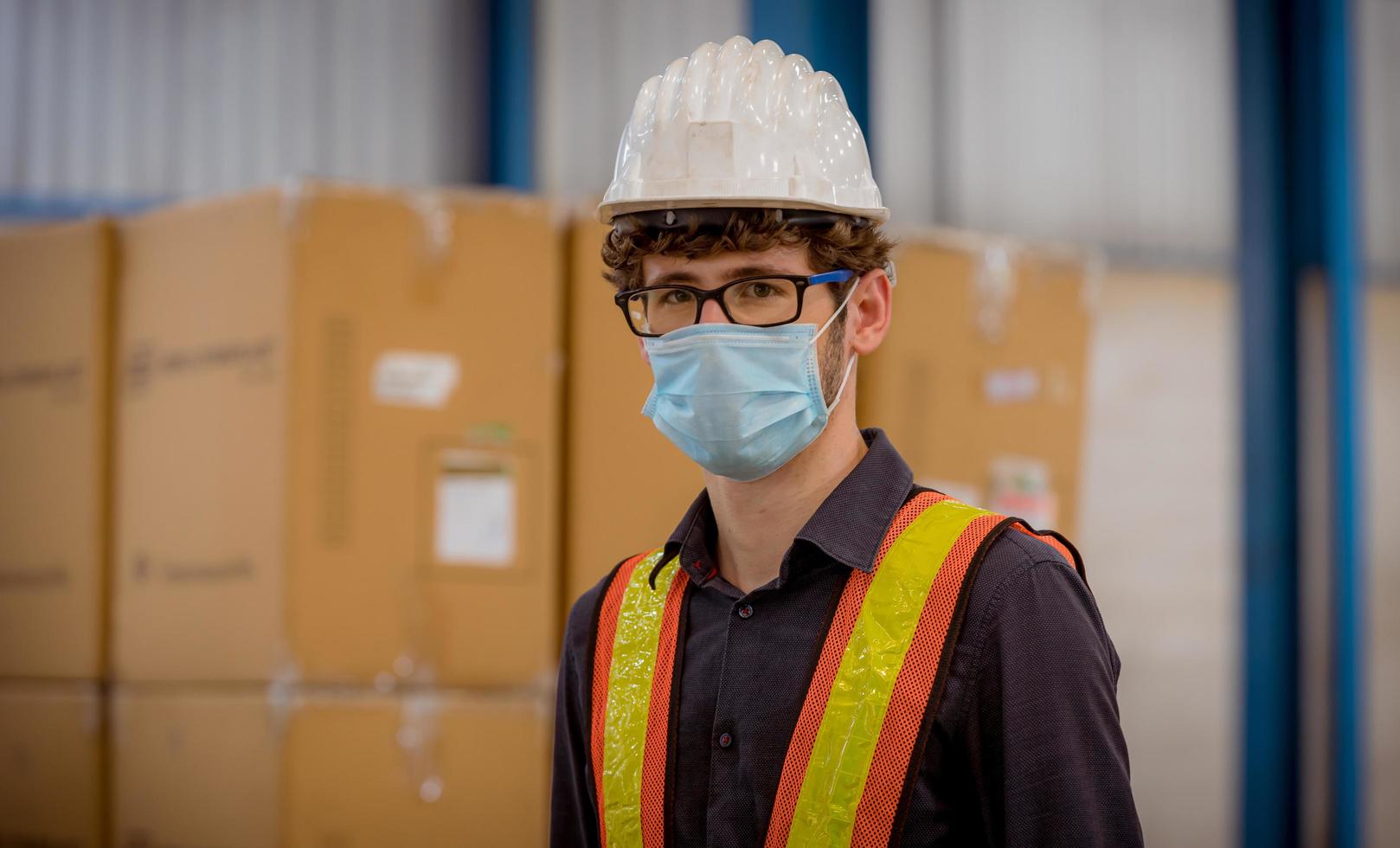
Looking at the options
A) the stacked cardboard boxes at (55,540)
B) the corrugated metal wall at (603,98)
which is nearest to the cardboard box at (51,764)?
the stacked cardboard boxes at (55,540)

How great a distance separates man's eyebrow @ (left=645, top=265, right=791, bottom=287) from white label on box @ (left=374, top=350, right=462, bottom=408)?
1.58m

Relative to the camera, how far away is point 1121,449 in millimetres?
4668

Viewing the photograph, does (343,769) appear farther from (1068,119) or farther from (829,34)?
(1068,119)

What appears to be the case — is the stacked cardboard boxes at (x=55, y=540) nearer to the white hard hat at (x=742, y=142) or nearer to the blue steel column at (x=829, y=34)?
the blue steel column at (x=829, y=34)

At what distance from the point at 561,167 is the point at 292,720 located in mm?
2585

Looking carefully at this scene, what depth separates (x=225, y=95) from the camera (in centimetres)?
466

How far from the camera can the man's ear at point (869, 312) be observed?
147 cm

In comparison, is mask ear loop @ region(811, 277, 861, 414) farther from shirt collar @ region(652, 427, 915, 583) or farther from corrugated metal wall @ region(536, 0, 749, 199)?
corrugated metal wall @ region(536, 0, 749, 199)

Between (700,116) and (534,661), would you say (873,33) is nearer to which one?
(534,661)

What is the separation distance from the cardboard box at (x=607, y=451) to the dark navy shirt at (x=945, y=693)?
149 centimetres

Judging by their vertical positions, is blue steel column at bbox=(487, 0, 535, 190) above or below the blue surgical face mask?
above

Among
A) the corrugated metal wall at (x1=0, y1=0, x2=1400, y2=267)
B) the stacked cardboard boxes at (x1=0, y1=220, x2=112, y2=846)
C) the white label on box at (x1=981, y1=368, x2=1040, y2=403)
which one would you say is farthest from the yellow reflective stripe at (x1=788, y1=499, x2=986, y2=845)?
the corrugated metal wall at (x1=0, y1=0, x2=1400, y2=267)

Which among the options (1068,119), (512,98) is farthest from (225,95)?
(1068,119)

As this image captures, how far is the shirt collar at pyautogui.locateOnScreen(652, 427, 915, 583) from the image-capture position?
4.37 feet
